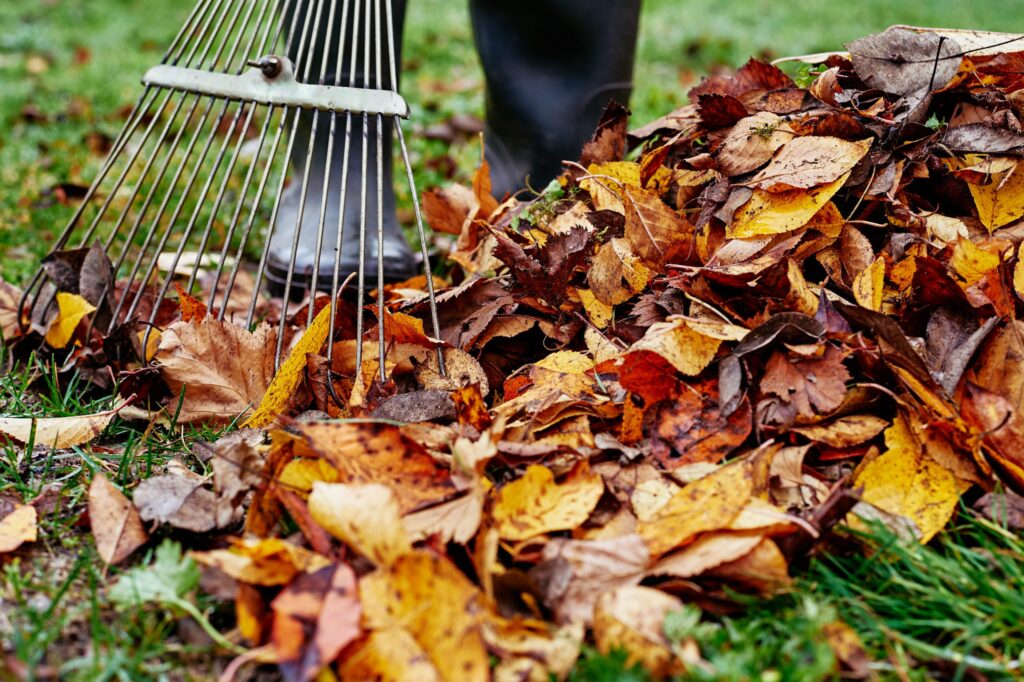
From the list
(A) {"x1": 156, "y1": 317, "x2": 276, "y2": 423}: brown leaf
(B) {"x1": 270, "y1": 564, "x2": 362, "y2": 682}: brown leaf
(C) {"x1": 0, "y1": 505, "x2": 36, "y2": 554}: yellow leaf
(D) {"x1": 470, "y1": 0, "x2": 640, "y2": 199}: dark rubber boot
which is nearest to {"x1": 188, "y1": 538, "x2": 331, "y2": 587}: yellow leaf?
(B) {"x1": 270, "y1": 564, "x2": 362, "y2": 682}: brown leaf

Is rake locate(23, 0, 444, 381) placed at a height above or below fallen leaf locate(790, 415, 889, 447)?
above

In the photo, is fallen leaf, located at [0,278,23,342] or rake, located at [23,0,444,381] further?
fallen leaf, located at [0,278,23,342]

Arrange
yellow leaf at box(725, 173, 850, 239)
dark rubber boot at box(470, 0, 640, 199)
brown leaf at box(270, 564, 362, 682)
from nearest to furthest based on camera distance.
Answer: brown leaf at box(270, 564, 362, 682) < yellow leaf at box(725, 173, 850, 239) < dark rubber boot at box(470, 0, 640, 199)

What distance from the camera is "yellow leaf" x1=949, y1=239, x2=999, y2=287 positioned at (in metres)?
1.22

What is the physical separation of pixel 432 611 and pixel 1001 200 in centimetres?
108

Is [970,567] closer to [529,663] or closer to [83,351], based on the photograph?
[529,663]

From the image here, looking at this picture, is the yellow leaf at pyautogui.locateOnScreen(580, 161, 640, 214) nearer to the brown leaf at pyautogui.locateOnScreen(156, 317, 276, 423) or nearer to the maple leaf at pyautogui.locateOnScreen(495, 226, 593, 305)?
the maple leaf at pyautogui.locateOnScreen(495, 226, 593, 305)

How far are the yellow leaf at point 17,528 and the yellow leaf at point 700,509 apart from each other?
732 mm

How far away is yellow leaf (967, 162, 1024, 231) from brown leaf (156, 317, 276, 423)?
45.2 inches

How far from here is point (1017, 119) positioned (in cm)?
138

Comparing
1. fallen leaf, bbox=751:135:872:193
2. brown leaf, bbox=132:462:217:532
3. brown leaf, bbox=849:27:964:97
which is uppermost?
brown leaf, bbox=849:27:964:97

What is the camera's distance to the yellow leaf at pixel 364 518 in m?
0.92

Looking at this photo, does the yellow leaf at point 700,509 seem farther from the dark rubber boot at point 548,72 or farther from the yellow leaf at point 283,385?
the dark rubber boot at point 548,72

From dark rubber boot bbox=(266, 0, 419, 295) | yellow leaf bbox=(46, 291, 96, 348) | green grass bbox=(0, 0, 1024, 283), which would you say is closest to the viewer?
yellow leaf bbox=(46, 291, 96, 348)
